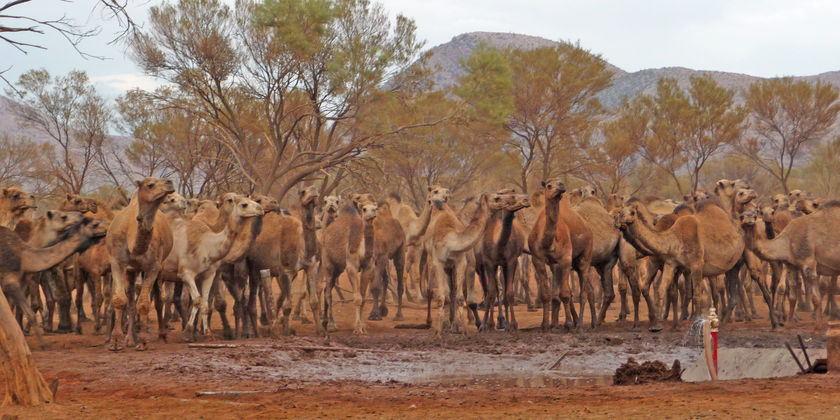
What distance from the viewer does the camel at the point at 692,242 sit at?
1520 centimetres

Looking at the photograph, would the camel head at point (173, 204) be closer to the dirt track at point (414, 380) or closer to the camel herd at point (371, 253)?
the camel herd at point (371, 253)

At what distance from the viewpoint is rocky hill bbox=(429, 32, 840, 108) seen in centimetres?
13662

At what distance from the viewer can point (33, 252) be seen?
12758mm

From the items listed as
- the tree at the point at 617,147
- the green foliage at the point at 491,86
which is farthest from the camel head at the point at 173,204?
the tree at the point at 617,147

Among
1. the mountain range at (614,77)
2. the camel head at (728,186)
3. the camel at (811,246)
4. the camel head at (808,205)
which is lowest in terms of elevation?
the camel at (811,246)

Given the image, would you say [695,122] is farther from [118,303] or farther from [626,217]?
[118,303]

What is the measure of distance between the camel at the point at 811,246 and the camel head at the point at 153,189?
962 centimetres

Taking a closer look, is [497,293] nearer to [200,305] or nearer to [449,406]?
[200,305]

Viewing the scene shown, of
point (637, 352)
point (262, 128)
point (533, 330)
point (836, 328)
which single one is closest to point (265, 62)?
point (262, 128)

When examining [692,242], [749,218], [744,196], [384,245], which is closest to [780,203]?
[744,196]

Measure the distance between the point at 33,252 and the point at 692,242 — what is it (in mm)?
10345

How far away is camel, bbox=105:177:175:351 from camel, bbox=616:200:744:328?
286 inches

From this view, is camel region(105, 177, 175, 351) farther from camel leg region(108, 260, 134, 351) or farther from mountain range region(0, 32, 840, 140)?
mountain range region(0, 32, 840, 140)

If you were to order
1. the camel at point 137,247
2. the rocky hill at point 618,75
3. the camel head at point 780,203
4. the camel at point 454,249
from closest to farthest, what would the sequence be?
1. the camel at point 137,247
2. the camel at point 454,249
3. the camel head at point 780,203
4. the rocky hill at point 618,75
